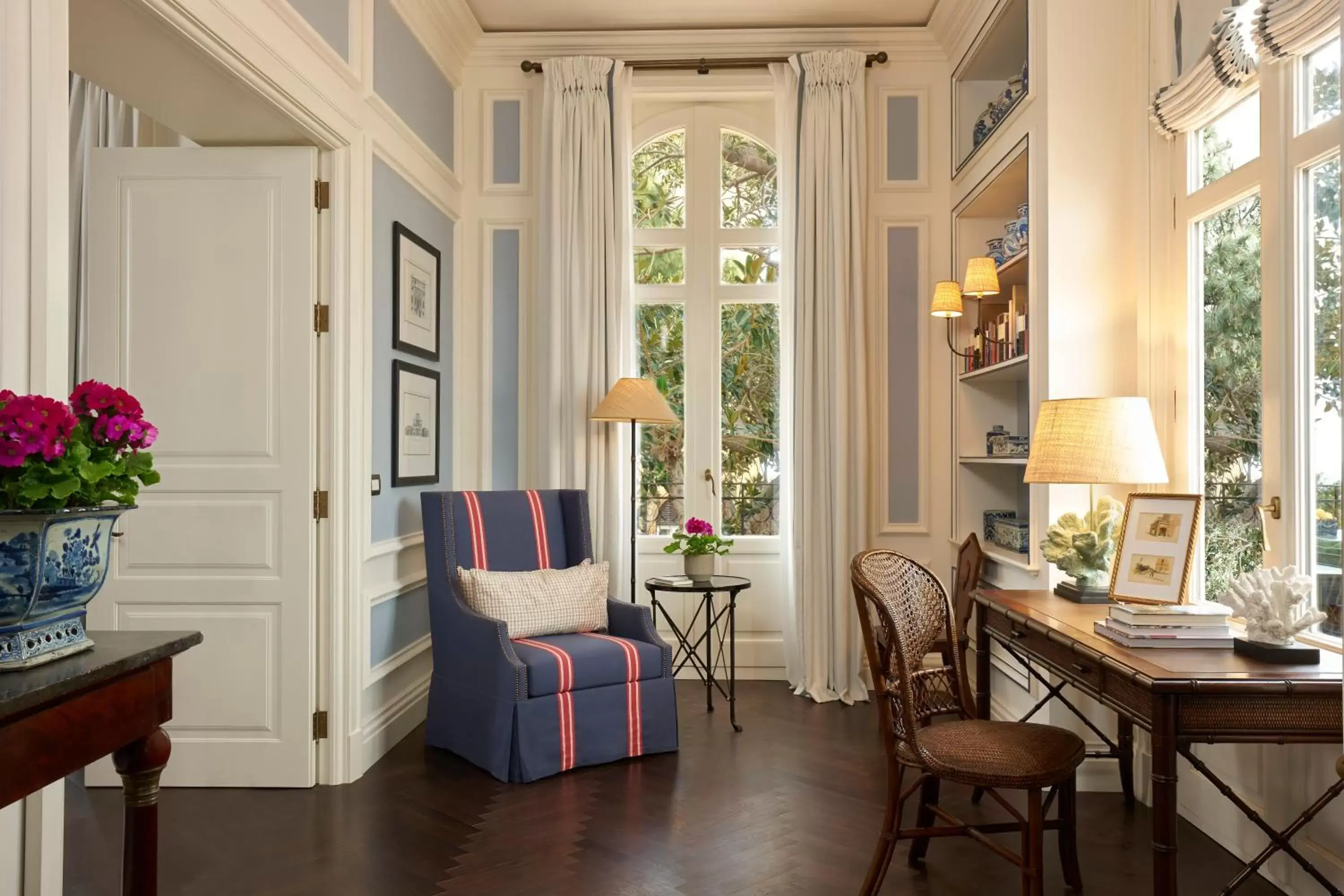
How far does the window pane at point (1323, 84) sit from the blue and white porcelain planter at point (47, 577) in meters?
2.92

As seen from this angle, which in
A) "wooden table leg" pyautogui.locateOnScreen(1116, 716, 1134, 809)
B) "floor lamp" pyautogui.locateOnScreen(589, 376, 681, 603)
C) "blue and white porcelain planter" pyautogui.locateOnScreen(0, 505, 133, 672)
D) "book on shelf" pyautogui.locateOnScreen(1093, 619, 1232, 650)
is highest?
"floor lamp" pyautogui.locateOnScreen(589, 376, 681, 603)

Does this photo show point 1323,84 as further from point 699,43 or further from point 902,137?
point 699,43

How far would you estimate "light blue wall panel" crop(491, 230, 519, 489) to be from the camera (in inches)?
200

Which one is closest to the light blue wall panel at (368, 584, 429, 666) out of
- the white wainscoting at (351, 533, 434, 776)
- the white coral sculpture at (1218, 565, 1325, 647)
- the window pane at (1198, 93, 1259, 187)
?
the white wainscoting at (351, 533, 434, 776)

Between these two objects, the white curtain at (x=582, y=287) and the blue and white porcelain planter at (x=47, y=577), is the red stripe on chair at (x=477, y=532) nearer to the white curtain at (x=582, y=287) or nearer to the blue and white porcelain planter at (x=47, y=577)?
the white curtain at (x=582, y=287)

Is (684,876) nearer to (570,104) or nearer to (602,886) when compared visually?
(602,886)

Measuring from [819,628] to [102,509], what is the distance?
374 cm

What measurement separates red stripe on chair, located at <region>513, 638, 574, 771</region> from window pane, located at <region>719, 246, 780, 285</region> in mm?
2449

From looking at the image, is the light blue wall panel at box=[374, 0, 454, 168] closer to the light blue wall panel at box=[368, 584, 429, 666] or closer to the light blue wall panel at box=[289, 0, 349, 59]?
the light blue wall panel at box=[289, 0, 349, 59]

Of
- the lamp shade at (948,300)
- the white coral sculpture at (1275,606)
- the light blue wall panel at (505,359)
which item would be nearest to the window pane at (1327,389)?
the white coral sculpture at (1275,606)

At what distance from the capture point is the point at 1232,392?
2977mm

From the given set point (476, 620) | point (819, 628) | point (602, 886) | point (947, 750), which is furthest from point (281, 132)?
point (819, 628)

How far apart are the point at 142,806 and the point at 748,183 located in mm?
4381

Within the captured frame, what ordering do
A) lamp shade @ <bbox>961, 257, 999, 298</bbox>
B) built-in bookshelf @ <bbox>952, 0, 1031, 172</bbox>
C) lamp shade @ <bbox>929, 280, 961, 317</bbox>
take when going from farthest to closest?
lamp shade @ <bbox>929, 280, 961, 317</bbox>, lamp shade @ <bbox>961, 257, 999, 298</bbox>, built-in bookshelf @ <bbox>952, 0, 1031, 172</bbox>
